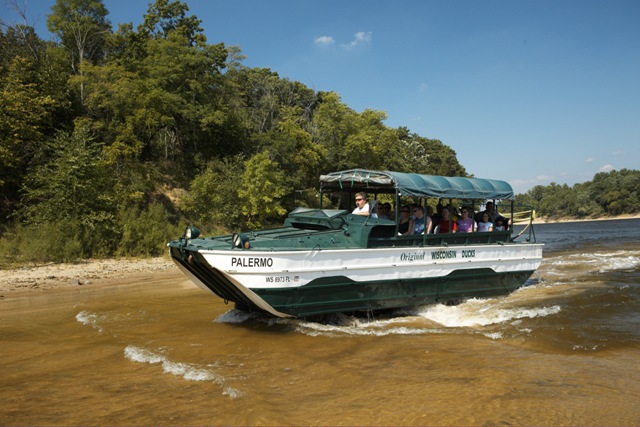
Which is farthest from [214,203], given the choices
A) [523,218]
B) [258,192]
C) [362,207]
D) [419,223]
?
[362,207]

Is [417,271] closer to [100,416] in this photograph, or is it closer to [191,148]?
[100,416]

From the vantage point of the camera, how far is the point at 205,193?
27.0m

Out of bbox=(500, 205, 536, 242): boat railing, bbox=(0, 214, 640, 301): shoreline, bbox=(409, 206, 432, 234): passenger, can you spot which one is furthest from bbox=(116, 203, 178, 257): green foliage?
bbox=(500, 205, 536, 242): boat railing

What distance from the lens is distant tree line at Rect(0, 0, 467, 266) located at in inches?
734

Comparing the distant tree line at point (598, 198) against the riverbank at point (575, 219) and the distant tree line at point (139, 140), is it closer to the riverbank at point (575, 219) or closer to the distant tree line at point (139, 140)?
the riverbank at point (575, 219)

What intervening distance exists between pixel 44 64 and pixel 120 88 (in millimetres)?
4077

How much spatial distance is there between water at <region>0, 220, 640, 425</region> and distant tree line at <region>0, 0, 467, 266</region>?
180 inches

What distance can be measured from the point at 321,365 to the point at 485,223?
6.76 metres

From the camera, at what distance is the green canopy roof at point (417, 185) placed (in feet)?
31.2

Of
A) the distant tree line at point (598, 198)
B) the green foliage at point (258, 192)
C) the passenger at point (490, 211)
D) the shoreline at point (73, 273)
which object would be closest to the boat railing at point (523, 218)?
the passenger at point (490, 211)

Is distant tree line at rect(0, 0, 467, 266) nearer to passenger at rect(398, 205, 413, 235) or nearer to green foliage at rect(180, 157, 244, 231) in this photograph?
green foliage at rect(180, 157, 244, 231)

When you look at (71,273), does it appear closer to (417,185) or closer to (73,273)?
(73,273)

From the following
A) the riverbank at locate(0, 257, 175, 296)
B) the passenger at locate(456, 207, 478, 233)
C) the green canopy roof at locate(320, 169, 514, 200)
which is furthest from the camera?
the riverbank at locate(0, 257, 175, 296)

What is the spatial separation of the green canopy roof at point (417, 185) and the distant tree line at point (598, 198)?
8003cm
